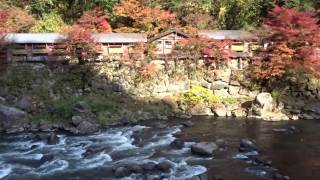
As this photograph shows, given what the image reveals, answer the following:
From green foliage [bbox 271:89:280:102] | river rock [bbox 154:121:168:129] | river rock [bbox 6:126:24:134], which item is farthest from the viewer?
green foliage [bbox 271:89:280:102]

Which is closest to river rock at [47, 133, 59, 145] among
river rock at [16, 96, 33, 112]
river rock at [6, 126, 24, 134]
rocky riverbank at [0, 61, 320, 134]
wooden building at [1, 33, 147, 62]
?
rocky riverbank at [0, 61, 320, 134]

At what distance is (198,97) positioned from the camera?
1464 inches

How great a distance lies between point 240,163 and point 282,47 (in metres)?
14.8

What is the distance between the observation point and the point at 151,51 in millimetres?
38969

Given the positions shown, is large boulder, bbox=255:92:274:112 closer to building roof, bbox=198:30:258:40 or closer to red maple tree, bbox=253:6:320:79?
red maple tree, bbox=253:6:320:79

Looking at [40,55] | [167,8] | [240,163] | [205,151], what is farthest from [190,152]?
[167,8]

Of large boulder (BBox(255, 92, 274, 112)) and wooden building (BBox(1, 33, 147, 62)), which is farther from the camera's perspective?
wooden building (BBox(1, 33, 147, 62))

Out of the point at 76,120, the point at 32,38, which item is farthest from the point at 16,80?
the point at 76,120

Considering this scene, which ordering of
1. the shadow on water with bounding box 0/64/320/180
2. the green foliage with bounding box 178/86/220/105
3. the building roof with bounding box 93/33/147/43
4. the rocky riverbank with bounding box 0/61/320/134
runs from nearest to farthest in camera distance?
the shadow on water with bounding box 0/64/320/180
the rocky riverbank with bounding box 0/61/320/134
the green foliage with bounding box 178/86/220/105
the building roof with bounding box 93/33/147/43

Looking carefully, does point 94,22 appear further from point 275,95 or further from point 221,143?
point 221,143

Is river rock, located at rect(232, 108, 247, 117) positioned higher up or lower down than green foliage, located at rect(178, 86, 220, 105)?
lower down

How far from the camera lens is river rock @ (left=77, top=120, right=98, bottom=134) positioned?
31.4 m

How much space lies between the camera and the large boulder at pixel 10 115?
106ft

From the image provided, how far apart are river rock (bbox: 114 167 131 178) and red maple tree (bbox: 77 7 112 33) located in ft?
71.0
